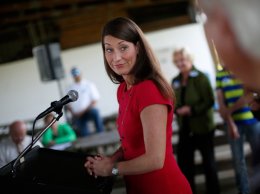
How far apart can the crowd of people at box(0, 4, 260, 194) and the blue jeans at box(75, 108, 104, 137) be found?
336 cm

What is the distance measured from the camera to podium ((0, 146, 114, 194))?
3.85ft

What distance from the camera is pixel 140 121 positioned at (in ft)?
4.58

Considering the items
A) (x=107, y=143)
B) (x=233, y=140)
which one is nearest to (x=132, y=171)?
(x=233, y=140)

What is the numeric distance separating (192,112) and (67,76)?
20.4 ft

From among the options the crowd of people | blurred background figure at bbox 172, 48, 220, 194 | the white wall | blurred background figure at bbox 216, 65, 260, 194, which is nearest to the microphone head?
the crowd of people

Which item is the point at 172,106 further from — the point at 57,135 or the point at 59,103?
the point at 57,135

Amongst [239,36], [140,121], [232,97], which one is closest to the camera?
[239,36]

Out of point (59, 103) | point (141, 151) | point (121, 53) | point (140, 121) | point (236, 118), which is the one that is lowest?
point (236, 118)

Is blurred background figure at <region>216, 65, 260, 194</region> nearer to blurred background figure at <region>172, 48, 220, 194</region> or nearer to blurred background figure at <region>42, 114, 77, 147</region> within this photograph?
blurred background figure at <region>172, 48, 220, 194</region>

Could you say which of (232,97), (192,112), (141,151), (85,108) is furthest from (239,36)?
(85,108)

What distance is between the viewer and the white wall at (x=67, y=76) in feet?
30.5

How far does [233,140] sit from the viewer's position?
348 cm

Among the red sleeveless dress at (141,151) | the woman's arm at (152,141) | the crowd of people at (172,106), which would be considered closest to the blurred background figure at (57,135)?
the crowd of people at (172,106)

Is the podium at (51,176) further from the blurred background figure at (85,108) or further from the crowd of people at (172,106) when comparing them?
the blurred background figure at (85,108)
